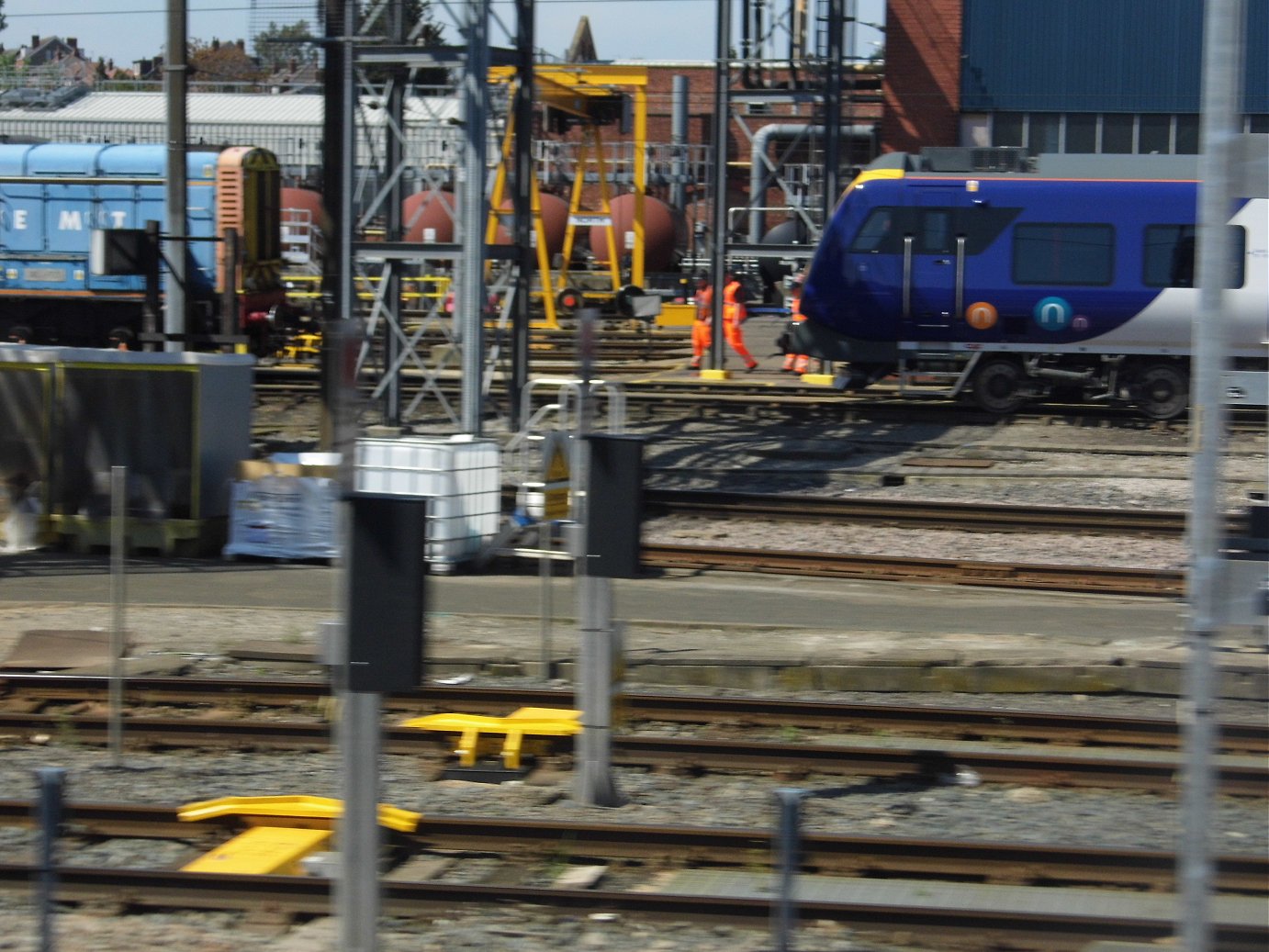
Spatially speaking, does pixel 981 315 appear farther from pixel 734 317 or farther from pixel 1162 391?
pixel 734 317

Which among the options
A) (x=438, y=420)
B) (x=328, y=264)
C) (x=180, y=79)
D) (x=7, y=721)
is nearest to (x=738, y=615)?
(x=7, y=721)

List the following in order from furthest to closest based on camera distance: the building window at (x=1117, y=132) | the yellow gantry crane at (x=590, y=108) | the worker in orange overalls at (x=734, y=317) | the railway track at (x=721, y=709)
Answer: the building window at (x=1117, y=132) < the yellow gantry crane at (x=590, y=108) < the worker in orange overalls at (x=734, y=317) < the railway track at (x=721, y=709)

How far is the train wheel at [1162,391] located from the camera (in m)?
21.2

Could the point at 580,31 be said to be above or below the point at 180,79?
above

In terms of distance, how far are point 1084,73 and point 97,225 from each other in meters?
25.5

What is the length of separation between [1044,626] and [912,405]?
11.1m

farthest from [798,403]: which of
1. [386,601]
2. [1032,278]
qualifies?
[386,601]

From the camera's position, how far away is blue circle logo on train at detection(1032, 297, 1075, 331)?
21203 millimetres

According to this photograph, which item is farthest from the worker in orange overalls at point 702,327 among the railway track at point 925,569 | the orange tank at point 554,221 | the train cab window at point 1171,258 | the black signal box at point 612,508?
the black signal box at point 612,508

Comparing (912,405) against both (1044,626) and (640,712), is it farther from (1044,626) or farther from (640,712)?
(640,712)

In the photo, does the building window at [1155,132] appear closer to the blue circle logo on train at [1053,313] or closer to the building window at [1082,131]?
the building window at [1082,131]

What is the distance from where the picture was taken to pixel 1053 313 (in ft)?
69.8

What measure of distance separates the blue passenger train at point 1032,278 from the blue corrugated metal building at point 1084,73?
61.7 ft

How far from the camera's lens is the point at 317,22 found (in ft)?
55.3
